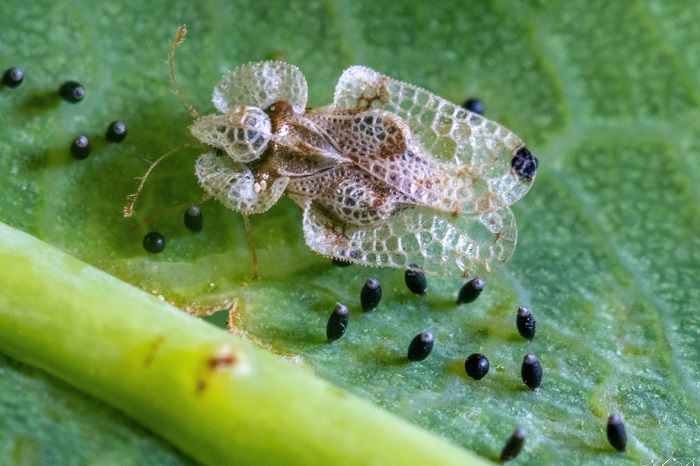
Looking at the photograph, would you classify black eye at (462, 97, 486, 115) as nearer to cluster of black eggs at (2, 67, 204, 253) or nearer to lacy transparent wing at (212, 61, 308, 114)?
lacy transparent wing at (212, 61, 308, 114)

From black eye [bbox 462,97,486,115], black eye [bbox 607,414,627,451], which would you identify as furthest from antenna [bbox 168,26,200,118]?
black eye [bbox 607,414,627,451]

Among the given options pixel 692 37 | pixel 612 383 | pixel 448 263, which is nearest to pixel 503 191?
pixel 448 263

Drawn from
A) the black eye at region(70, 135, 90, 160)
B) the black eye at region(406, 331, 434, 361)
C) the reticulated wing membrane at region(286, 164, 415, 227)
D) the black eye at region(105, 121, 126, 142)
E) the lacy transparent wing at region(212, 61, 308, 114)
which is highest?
the lacy transparent wing at region(212, 61, 308, 114)

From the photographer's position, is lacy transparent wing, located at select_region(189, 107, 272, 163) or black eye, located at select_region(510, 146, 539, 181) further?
black eye, located at select_region(510, 146, 539, 181)

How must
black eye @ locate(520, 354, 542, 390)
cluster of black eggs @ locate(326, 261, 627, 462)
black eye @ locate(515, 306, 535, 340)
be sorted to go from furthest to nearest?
black eye @ locate(515, 306, 535, 340)
black eye @ locate(520, 354, 542, 390)
cluster of black eggs @ locate(326, 261, 627, 462)

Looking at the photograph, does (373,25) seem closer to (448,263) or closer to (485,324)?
(448,263)

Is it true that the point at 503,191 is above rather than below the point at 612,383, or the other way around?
above
